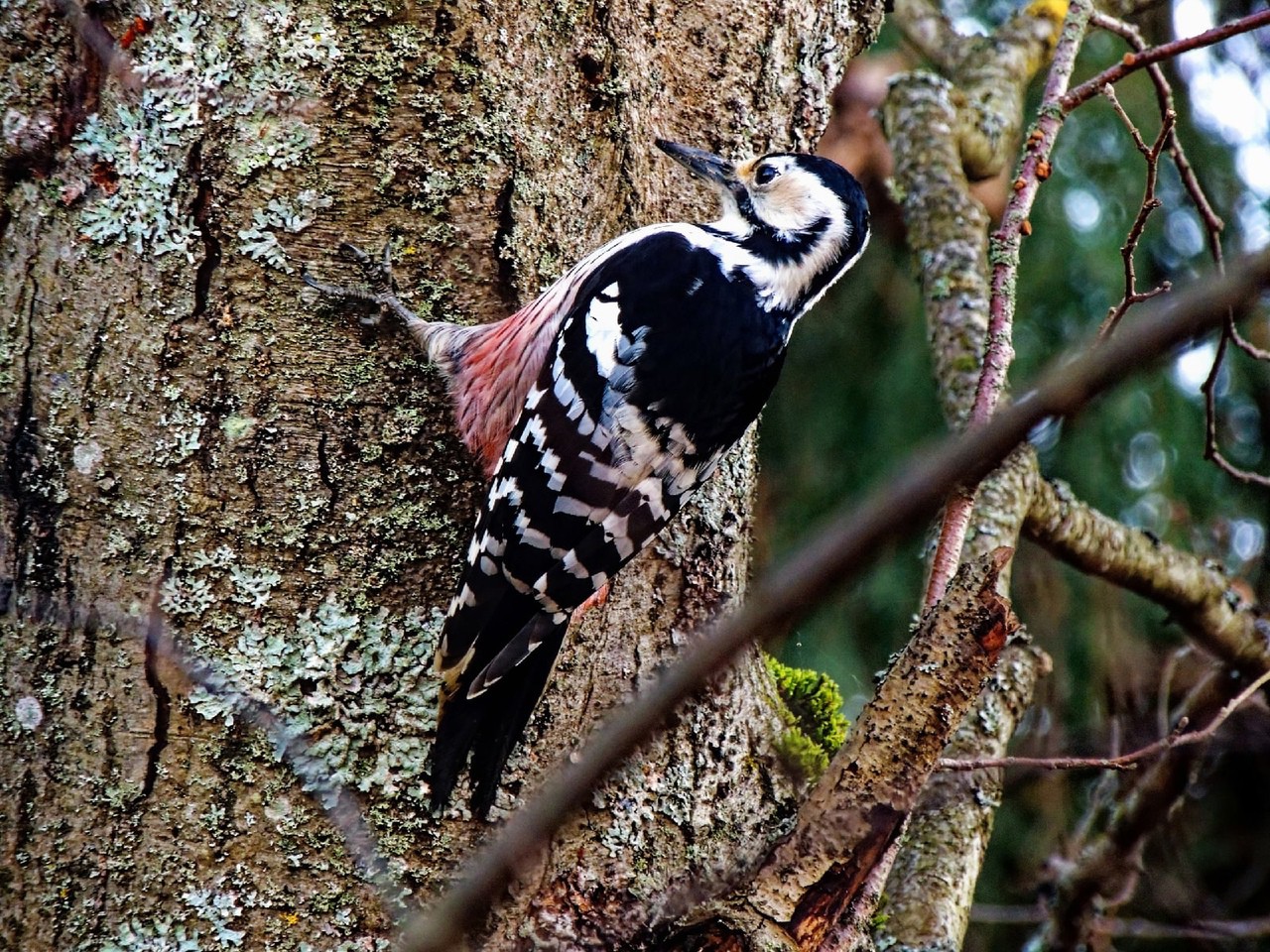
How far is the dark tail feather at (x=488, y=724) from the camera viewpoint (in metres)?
1.98

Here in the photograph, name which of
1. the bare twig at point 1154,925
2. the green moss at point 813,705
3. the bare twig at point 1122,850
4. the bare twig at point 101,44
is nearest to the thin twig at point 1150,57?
the green moss at point 813,705

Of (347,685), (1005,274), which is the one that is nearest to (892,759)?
(347,685)

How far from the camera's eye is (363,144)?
2088 mm

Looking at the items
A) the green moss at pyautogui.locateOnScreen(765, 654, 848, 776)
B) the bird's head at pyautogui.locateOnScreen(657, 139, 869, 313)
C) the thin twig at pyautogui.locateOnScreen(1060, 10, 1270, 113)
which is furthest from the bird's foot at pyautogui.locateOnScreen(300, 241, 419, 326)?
the thin twig at pyautogui.locateOnScreen(1060, 10, 1270, 113)

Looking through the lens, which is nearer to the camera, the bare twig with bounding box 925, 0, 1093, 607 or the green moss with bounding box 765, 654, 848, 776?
the bare twig with bounding box 925, 0, 1093, 607

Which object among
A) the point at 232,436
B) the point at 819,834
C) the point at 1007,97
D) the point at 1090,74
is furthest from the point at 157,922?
the point at 1090,74

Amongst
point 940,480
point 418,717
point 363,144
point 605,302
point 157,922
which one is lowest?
point 157,922

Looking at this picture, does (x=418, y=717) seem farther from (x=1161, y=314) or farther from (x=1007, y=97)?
(x=1007, y=97)

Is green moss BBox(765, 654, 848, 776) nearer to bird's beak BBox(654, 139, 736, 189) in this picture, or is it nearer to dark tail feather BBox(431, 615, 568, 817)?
dark tail feather BBox(431, 615, 568, 817)

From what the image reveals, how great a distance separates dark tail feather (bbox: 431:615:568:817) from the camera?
1.98m

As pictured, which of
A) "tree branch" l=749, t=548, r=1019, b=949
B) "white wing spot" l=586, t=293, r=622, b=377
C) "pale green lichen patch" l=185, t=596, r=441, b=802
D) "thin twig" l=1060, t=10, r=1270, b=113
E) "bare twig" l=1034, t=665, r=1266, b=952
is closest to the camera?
"tree branch" l=749, t=548, r=1019, b=949

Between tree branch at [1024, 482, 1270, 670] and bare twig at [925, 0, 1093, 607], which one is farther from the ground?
bare twig at [925, 0, 1093, 607]

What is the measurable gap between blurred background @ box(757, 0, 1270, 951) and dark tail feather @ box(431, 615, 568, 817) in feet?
5.16

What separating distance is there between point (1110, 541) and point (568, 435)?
1.39 metres
